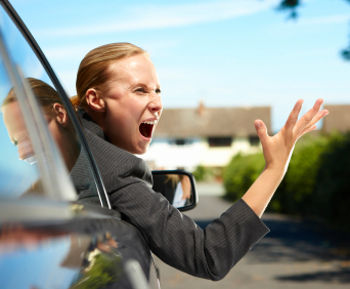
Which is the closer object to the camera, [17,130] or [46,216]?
[46,216]

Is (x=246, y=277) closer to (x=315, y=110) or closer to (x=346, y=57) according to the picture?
(x=346, y=57)

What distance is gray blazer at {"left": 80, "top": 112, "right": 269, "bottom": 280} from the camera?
77.5 inches

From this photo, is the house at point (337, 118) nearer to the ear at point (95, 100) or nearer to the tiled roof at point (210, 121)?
the tiled roof at point (210, 121)

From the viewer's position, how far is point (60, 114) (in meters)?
1.87

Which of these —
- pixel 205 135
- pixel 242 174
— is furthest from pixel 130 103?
pixel 205 135

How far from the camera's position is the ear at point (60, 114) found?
1829 mm

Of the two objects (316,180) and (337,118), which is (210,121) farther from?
(316,180)

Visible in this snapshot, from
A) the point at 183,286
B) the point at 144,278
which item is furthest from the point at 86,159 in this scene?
the point at 183,286

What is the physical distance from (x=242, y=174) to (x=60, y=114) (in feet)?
96.4

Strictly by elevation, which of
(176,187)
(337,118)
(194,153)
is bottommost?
(194,153)

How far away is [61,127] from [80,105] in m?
0.63

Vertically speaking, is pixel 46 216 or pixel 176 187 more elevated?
pixel 46 216

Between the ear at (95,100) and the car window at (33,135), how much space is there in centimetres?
32

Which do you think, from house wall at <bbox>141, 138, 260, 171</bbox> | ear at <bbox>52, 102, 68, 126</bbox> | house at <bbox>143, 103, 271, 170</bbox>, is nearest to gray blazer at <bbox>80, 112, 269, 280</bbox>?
ear at <bbox>52, 102, 68, 126</bbox>
